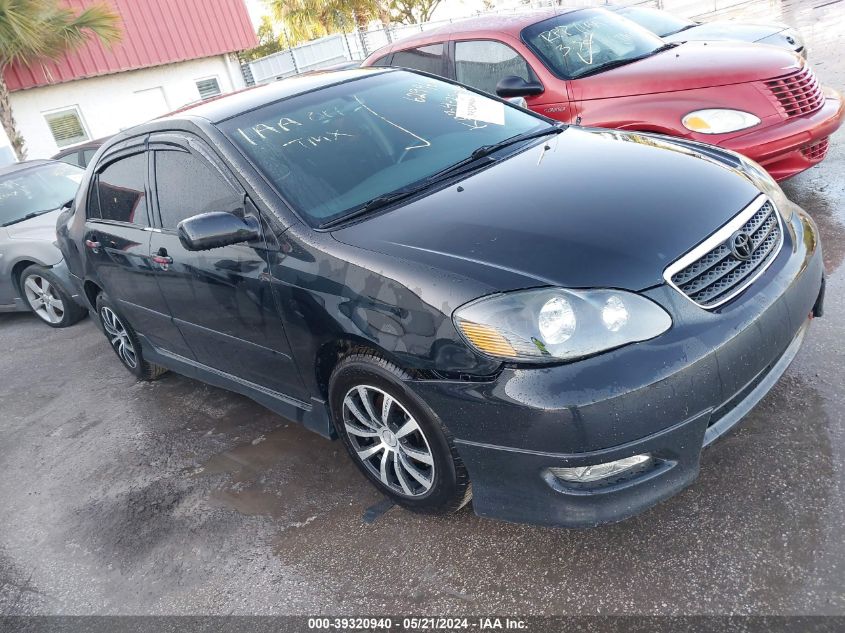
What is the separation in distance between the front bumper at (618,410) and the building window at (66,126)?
1749 centimetres

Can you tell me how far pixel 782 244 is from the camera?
8.85ft

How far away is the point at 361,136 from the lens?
3316 mm

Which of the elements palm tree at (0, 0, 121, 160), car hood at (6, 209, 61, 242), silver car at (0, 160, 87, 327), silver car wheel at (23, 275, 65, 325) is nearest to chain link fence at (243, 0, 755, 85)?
palm tree at (0, 0, 121, 160)

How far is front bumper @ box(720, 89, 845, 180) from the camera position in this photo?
4.50m

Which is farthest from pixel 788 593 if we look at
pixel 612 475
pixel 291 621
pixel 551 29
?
pixel 551 29

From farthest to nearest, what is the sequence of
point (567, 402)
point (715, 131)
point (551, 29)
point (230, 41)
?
point (230, 41)
point (551, 29)
point (715, 131)
point (567, 402)

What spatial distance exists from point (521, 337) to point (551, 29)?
4.37m

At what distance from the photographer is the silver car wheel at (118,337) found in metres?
4.86

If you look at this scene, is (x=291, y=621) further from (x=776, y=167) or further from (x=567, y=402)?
(x=776, y=167)

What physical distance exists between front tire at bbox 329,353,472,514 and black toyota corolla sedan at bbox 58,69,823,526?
1 centimetres

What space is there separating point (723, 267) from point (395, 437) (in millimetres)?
1347

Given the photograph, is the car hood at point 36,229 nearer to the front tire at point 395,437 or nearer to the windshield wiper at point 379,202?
the windshield wiper at point 379,202

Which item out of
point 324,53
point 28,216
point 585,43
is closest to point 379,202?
point 585,43

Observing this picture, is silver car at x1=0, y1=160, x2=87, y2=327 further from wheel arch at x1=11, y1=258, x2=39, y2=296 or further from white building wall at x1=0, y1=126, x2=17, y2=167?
white building wall at x1=0, y1=126, x2=17, y2=167
